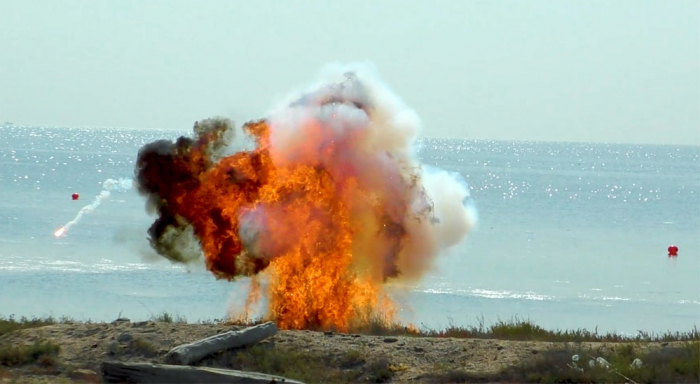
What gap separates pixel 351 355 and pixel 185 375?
121 inches

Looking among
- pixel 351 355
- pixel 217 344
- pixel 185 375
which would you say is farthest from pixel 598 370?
pixel 185 375

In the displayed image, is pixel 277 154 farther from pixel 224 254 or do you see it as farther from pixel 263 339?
pixel 263 339

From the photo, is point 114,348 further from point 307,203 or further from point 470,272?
point 470,272

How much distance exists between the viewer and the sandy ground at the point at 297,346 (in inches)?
650

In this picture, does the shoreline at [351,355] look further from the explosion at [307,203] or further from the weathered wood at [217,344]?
the explosion at [307,203]

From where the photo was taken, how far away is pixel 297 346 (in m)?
17.4

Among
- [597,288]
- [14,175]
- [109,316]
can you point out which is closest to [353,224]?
[109,316]

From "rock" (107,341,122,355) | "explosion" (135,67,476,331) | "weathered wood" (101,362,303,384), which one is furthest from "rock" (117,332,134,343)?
"explosion" (135,67,476,331)

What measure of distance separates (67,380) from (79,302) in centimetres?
2048

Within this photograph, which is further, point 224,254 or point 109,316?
point 109,316

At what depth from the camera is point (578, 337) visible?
1950 centimetres

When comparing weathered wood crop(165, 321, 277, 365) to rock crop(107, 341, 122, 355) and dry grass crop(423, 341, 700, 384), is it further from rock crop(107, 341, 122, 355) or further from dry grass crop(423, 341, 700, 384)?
dry grass crop(423, 341, 700, 384)

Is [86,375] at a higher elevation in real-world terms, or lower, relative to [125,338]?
lower

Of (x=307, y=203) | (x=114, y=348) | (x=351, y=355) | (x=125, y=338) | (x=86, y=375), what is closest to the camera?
(x=86, y=375)
